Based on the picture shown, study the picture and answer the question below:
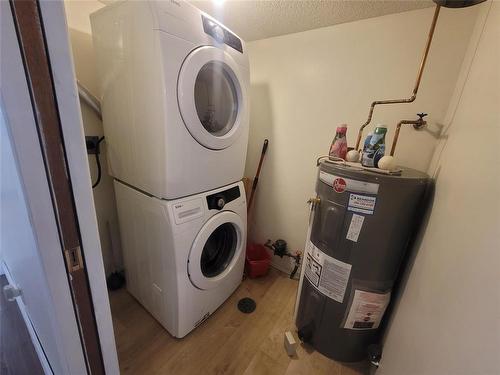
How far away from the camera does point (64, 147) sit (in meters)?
0.38

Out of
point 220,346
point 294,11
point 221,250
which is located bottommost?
point 220,346

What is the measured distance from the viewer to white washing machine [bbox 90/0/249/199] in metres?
0.82

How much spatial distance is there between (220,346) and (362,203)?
3.60 ft

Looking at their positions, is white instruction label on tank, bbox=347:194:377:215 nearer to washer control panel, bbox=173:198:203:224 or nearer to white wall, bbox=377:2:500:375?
white wall, bbox=377:2:500:375

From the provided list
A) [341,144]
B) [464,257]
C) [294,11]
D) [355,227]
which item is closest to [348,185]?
[355,227]

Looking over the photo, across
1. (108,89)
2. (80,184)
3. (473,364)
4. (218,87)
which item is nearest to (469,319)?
(473,364)

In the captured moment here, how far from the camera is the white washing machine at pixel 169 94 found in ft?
2.70

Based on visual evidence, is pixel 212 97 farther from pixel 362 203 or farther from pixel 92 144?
pixel 362 203

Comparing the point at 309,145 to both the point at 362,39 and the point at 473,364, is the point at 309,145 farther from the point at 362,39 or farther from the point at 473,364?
the point at 473,364

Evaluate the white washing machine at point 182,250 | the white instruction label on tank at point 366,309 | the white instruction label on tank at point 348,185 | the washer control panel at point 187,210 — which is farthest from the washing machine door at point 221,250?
the white instruction label on tank at point 366,309

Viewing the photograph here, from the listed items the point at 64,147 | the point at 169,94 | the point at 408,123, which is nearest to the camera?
the point at 64,147

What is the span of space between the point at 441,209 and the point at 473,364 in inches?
18.7

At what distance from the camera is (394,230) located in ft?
2.79

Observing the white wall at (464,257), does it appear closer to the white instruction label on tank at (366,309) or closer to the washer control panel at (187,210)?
the white instruction label on tank at (366,309)
